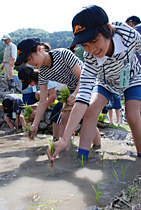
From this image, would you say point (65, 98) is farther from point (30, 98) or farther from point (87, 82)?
point (30, 98)

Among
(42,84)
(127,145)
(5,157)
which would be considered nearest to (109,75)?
(42,84)

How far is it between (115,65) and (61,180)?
1.26 meters

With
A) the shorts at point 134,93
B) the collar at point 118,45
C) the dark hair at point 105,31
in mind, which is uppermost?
the dark hair at point 105,31

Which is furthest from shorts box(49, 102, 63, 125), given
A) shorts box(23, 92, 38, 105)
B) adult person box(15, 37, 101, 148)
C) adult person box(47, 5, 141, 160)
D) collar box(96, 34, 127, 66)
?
shorts box(23, 92, 38, 105)

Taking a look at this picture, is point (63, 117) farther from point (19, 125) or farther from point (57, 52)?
point (19, 125)

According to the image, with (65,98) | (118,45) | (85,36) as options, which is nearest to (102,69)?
(118,45)

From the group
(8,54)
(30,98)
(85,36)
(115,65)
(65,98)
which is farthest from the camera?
(8,54)

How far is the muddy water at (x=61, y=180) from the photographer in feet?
4.43

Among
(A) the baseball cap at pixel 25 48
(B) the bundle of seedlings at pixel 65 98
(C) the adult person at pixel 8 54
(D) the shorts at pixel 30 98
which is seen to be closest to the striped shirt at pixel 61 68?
(B) the bundle of seedlings at pixel 65 98

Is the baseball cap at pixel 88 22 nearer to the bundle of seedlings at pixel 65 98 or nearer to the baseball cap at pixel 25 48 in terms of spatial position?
the baseball cap at pixel 25 48

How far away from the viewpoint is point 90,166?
6.74ft

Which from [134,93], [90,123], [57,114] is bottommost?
[57,114]

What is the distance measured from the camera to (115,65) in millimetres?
2189

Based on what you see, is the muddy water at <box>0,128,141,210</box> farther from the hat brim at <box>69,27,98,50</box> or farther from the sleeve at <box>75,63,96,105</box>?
the hat brim at <box>69,27,98,50</box>
